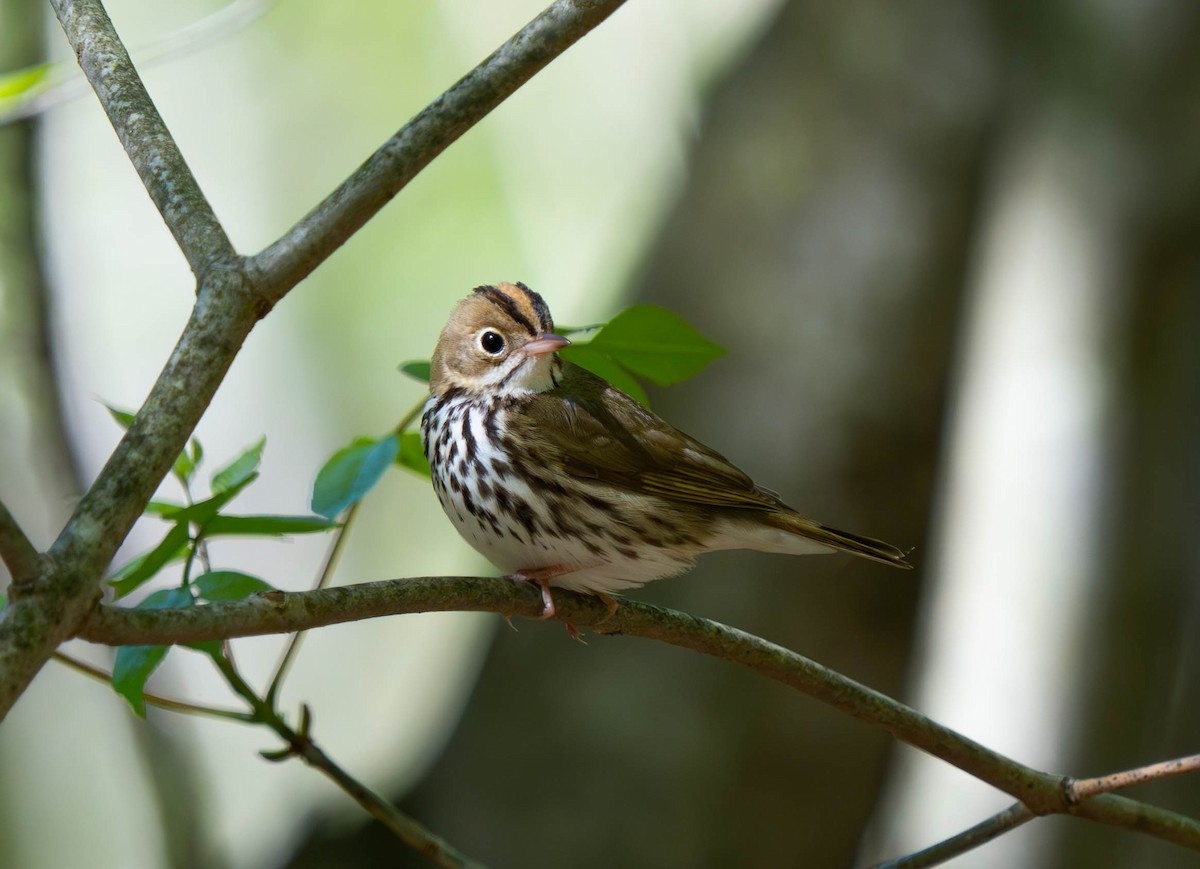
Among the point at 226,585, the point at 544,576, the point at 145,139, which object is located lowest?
the point at 226,585

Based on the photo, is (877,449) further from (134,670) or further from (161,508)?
(134,670)

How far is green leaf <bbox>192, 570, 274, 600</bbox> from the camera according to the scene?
5.24ft

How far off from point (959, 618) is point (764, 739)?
79 cm

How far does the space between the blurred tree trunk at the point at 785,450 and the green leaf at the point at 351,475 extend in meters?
2.16

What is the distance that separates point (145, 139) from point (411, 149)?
39cm

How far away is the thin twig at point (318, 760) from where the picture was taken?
2.00m

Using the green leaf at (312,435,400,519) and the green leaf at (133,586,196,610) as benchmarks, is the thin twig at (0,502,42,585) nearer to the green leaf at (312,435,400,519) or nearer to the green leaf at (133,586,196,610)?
the green leaf at (133,586,196,610)

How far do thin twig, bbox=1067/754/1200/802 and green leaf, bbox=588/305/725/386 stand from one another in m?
0.92

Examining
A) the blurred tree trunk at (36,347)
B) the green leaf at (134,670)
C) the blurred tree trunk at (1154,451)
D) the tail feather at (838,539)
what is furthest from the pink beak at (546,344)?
the blurred tree trunk at (1154,451)

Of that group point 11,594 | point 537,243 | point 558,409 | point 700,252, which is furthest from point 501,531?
point 537,243

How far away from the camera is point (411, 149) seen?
157 cm

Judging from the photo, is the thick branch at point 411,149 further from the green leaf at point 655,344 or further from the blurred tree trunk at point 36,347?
the blurred tree trunk at point 36,347

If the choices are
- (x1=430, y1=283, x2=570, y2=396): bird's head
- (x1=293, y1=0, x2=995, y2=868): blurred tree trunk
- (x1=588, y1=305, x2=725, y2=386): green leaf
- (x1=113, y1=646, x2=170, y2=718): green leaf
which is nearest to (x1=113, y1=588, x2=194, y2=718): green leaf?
(x1=113, y1=646, x2=170, y2=718): green leaf

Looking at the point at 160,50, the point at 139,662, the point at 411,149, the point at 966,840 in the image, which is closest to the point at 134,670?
the point at 139,662
